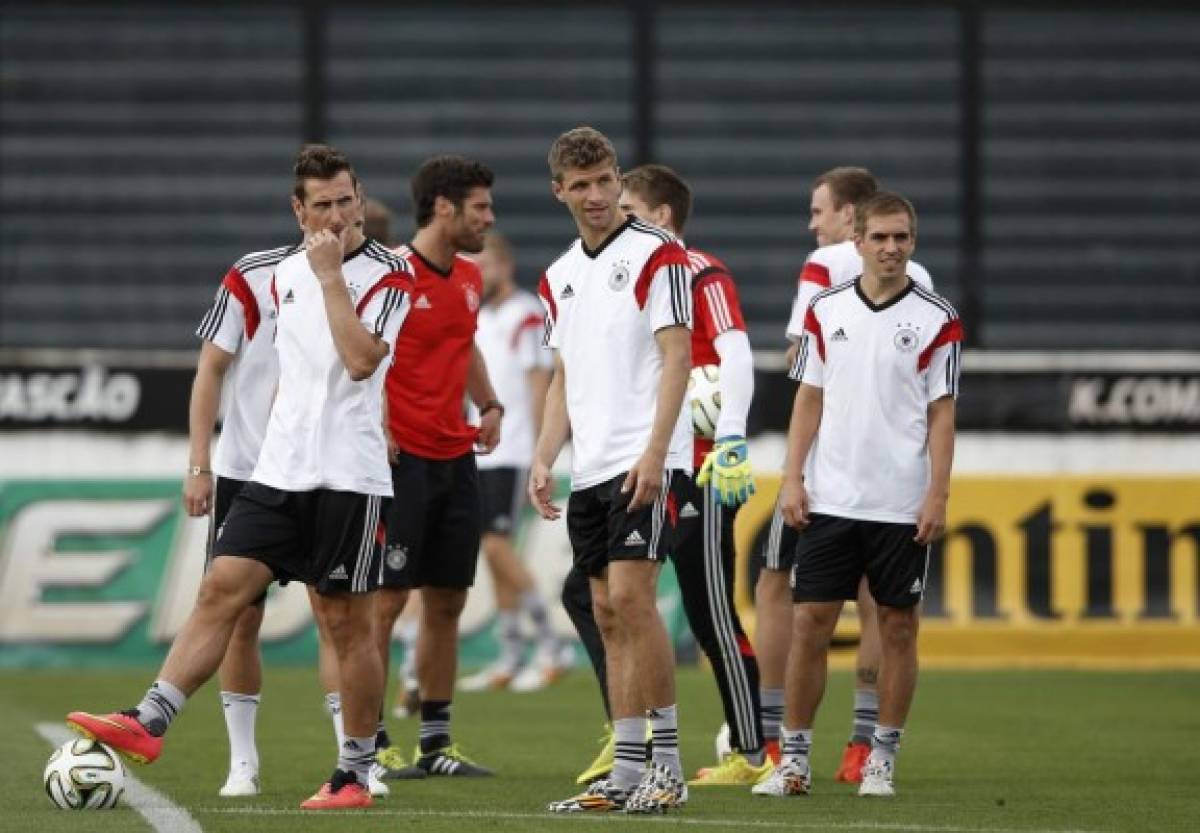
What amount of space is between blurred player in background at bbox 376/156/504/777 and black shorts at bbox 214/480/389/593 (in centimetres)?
133

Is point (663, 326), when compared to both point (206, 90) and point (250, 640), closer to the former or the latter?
point (250, 640)

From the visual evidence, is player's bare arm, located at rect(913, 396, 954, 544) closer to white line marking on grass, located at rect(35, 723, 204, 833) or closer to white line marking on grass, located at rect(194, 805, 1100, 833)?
white line marking on grass, located at rect(194, 805, 1100, 833)

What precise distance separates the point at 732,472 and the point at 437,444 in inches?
63.2

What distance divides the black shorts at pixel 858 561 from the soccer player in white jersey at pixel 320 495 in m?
1.55

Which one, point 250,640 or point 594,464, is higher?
point 594,464

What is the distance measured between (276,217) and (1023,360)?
5185 millimetres

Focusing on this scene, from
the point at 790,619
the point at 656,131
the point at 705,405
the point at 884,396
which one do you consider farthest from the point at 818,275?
the point at 656,131

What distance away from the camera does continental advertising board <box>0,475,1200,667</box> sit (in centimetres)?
1606

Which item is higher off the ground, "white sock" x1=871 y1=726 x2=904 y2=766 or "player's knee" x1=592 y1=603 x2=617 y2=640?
"player's knee" x1=592 y1=603 x2=617 y2=640

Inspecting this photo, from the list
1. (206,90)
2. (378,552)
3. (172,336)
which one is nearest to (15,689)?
(172,336)

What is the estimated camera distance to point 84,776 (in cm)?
851

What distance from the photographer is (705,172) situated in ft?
60.8

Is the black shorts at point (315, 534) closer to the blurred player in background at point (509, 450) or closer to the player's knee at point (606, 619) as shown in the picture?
the player's knee at point (606, 619)

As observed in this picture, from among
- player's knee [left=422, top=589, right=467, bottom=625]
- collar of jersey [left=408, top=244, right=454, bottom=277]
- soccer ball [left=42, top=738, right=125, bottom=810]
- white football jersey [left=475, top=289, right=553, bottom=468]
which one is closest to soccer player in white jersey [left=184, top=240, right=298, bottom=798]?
soccer ball [left=42, top=738, right=125, bottom=810]
